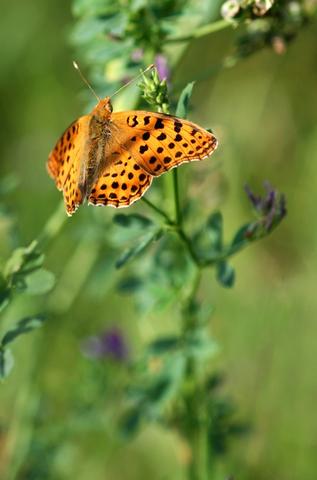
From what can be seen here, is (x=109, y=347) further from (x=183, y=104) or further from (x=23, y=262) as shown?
(x=183, y=104)

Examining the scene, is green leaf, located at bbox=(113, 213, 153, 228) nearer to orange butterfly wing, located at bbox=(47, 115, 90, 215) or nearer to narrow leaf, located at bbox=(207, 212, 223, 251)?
orange butterfly wing, located at bbox=(47, 115, 90, 215)

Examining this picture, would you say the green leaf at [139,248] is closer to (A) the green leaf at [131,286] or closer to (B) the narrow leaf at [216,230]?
(B) the narrow leaf at [216,230]

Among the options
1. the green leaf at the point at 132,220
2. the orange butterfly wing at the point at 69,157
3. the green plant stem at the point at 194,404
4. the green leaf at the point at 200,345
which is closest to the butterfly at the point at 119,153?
the orange butterfly wing at the point at 69,157

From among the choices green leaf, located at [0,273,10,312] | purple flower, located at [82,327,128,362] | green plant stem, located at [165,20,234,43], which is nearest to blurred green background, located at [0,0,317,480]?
purple flower, located at [82,327,128,362]

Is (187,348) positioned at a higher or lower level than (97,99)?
lower

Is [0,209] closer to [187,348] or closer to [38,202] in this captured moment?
[187,348]

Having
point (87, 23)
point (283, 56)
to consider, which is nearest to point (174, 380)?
point (87, 23)

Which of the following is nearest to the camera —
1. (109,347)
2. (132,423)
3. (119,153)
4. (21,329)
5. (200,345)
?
(21,329)

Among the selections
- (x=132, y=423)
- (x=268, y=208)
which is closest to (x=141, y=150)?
(x=268, y=208)
